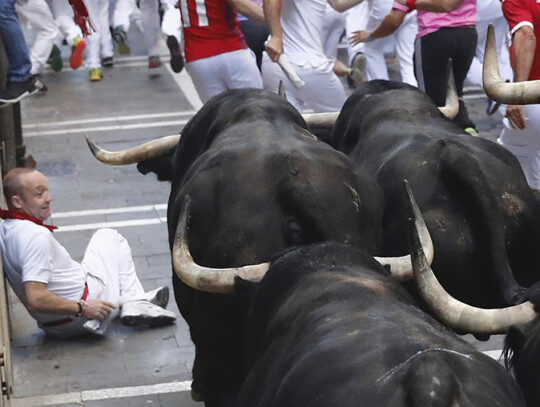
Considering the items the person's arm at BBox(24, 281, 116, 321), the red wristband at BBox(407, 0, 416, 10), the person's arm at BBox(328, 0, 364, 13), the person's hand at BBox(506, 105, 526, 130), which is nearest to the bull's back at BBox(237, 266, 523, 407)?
the person's arm at BBox(24, 281, 116, 321)

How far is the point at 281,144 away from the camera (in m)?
5.77

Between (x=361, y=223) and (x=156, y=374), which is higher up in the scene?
(x=361, y=223)

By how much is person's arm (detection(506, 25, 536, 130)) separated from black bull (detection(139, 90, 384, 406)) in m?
2.42

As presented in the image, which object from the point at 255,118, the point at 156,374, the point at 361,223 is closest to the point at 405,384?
the point at 361,223

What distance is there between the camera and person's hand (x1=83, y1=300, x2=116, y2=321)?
7840mm

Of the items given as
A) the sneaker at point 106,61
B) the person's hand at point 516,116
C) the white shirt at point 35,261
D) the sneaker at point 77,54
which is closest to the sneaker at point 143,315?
the white shirt at point 35,261

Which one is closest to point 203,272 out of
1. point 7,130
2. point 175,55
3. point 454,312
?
point 454,312

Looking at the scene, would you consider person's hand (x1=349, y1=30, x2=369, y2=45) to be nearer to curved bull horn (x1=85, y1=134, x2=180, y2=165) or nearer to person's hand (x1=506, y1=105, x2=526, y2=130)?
person's hand (x1=506, y1=105, x2=526, y2=130)

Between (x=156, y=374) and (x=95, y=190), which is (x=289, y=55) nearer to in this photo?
(x=95, y=190)

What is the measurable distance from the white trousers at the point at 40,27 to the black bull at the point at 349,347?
11.4 metres

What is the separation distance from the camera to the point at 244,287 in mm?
4879

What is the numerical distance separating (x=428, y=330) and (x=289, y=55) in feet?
22.3

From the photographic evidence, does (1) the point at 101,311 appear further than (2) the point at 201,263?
Yes

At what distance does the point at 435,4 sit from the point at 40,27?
7252 millimetres
